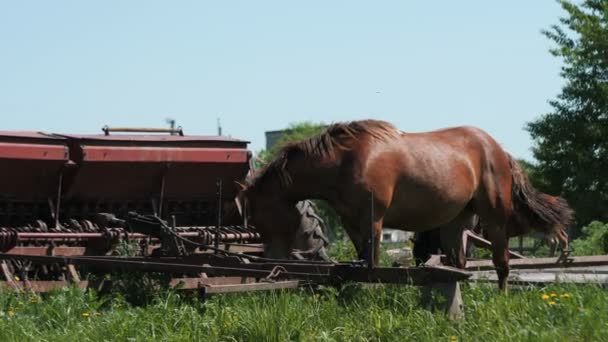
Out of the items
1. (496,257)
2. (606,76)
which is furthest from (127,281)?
(606,76)

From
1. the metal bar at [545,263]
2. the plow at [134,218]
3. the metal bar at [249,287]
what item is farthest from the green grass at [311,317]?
the metal bar at [545,263]

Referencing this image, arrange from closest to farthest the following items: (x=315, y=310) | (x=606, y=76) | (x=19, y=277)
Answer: (x=315, y=310) → (x=19, y=277) → (x=606, y=76)

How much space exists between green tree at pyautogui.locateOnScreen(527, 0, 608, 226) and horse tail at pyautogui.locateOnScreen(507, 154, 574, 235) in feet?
44.6

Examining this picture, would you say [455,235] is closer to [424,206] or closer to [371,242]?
[424,206]

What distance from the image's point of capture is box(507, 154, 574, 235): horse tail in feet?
37.1

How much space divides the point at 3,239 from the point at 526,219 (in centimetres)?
525

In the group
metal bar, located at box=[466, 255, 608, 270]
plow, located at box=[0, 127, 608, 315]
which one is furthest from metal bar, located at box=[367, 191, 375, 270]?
metal bar, located at box=[466, 255, 608, 270]

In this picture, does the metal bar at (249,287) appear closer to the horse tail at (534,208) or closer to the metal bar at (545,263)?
the metal bar at (545,263)

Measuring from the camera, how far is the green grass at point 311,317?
748cm

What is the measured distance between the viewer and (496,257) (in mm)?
10906

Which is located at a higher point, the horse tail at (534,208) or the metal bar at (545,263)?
the horse tail at (534,208)

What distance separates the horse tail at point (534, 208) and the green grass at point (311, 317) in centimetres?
234

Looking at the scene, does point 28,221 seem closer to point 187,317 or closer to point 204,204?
point 204,204

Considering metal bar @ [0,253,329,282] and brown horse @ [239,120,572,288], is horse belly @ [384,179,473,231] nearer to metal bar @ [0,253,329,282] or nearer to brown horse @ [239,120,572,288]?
brown horse @ [239,120,572,288]
